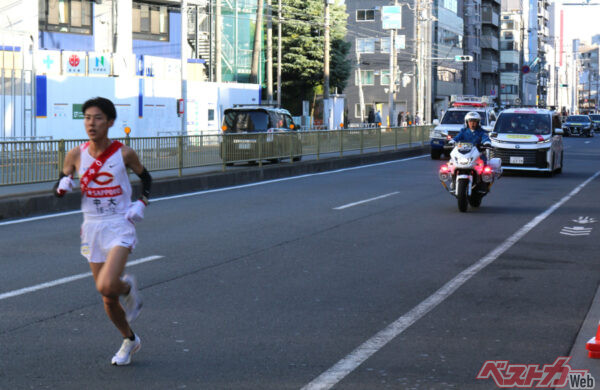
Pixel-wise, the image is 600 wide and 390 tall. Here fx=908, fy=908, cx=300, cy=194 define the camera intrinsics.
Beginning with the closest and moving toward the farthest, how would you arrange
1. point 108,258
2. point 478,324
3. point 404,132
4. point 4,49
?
point 108,258
point 478,324
point 4,49
point 404,132

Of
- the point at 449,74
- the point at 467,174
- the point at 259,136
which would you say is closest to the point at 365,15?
the point at 449,74

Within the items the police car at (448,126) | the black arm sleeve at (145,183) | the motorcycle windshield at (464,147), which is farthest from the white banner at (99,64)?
the black arm sleeve at (145,183)

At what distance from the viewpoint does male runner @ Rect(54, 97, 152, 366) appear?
563 cm

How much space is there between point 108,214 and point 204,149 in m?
16.1

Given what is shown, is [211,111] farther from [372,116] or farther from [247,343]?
[247,343]

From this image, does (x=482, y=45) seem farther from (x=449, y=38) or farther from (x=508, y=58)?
(x=449, y=38)

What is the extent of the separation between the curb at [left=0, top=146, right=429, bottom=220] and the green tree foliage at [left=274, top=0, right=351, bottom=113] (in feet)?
108

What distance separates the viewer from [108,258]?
561cm

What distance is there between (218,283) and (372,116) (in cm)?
Answer: 5921

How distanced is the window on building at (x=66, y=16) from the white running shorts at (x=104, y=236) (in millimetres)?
40047

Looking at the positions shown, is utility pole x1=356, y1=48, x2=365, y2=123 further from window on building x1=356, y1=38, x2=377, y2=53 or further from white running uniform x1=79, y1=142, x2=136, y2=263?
white running uniform x1=79, y1=142, x2=136, y2=263

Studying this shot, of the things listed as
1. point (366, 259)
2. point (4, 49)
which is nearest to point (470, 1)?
point (4, 49)

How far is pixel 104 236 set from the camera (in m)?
5.66

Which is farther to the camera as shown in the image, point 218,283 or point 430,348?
point 218,283
